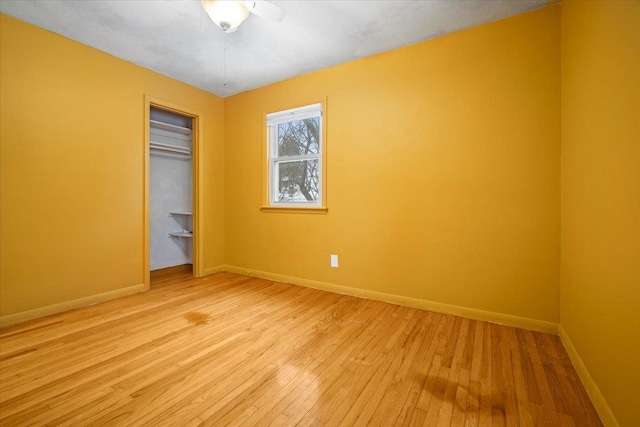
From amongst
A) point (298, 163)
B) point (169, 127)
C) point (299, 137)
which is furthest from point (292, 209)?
point (169, 127)

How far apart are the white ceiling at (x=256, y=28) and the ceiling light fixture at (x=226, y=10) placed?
469 millimetres

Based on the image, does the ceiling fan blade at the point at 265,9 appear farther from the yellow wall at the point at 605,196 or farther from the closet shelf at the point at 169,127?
the closet shelf at the point at 169,127

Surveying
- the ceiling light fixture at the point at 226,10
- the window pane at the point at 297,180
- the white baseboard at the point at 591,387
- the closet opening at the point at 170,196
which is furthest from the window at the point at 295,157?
the white baseboard at the point at 591,387

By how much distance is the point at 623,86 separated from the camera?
115cm

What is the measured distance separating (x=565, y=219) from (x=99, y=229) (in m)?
4.12

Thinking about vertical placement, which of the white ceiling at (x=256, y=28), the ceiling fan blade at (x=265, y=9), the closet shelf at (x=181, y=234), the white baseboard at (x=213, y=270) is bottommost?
the white baseboard at (x=213, y=270)

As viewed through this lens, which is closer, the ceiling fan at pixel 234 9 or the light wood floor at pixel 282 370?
the light wood floor at pixel 282 370

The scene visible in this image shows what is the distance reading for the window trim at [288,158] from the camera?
10.1 feet

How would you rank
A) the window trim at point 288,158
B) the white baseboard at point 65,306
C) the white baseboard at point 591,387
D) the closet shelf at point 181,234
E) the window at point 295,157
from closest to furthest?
the white baseboard at point 591,387 < the white baseboard at point 65,306 < the window trim at point 288,158 < the window at point 295,157 < the closet shelf at point 181,234

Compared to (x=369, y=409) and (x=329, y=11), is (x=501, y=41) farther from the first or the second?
(x=369, y=409)

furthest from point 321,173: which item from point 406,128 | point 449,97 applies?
point 449,97

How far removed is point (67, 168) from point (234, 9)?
2.20 metres

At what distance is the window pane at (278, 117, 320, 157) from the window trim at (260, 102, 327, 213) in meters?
0.07

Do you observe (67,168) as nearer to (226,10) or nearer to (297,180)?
(226,10)
